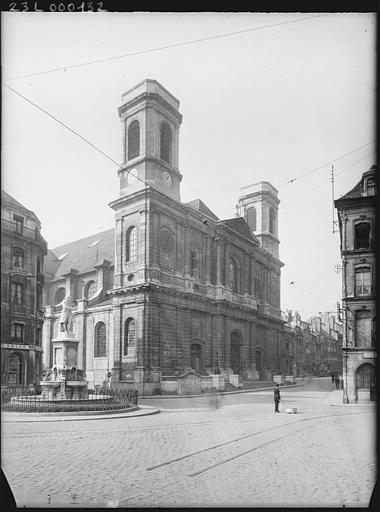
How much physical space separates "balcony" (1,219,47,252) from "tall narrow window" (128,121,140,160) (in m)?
4.27

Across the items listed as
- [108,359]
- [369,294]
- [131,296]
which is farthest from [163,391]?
[369,294]

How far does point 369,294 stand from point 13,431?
10.3m

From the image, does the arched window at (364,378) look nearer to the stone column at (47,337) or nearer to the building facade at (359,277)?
the building facade at (359,277)

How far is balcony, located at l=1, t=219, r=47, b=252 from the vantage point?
10039 millimetres

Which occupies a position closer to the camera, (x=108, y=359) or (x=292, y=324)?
(x=292, y=324)

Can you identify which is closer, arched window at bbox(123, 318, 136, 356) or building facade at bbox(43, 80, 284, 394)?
building facade at bbox(43, 80, 284, 394)

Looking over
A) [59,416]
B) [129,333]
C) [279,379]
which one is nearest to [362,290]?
[279,379]

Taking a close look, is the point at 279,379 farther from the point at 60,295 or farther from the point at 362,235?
the point at 362,235

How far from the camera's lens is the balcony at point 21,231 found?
10.0 metres

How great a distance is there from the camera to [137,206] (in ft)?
49.9

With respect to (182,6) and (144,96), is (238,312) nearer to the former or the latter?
(144,96)

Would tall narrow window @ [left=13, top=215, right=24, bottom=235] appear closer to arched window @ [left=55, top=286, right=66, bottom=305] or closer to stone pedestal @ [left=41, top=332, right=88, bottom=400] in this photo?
arched window @ [left=55, top=286, right=66, bottom=305]

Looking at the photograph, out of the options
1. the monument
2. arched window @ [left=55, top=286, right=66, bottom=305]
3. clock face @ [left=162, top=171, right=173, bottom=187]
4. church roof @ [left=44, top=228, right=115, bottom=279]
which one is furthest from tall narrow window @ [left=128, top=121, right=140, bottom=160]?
the monument

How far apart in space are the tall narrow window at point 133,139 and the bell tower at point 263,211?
A: 3.70 metres
